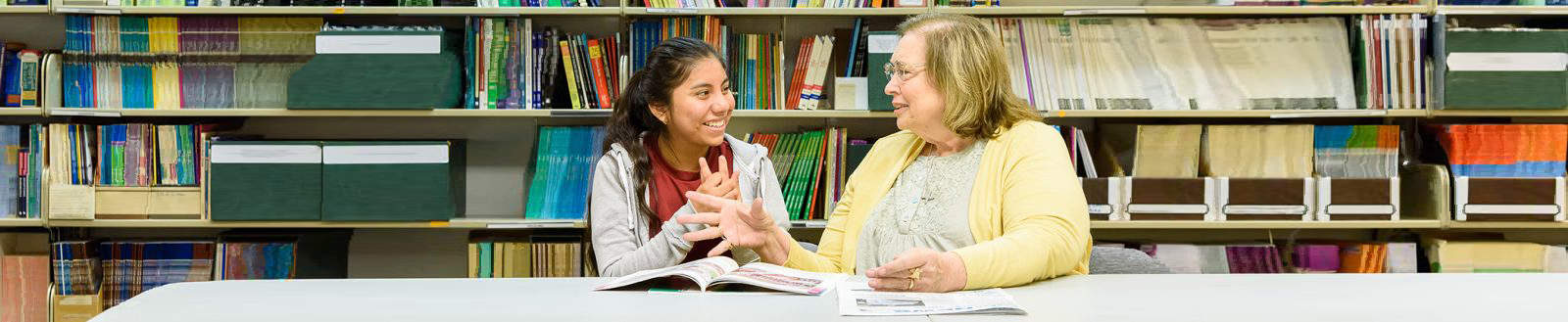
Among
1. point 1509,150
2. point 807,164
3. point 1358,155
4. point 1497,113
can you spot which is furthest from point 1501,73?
point 807,164

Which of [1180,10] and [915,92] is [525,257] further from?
[1180,10]

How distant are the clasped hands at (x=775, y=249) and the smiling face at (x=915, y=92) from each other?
11.0 inches

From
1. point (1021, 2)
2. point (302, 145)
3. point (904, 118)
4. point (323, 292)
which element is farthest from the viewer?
point (1021, 2)

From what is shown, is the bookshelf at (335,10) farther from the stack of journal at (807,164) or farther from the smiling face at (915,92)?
the smiling face at (915,92)

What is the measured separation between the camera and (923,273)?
1.37 metres

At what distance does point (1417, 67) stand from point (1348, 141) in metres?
0.28

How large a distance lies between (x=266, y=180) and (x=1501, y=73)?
3.48 meters

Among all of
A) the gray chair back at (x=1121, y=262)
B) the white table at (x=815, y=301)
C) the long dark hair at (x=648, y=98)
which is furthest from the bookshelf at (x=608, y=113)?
the white table at (x=815, y=301)

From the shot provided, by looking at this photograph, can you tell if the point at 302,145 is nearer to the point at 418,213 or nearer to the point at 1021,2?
the point at 418,213

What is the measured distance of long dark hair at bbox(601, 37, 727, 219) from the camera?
2158mm

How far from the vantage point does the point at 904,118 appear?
1.73 metres

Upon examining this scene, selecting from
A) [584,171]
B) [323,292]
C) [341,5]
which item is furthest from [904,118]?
[341,5]

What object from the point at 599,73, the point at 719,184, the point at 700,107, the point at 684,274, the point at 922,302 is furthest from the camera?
the point at 599,73

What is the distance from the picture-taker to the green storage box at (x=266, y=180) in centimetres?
298
